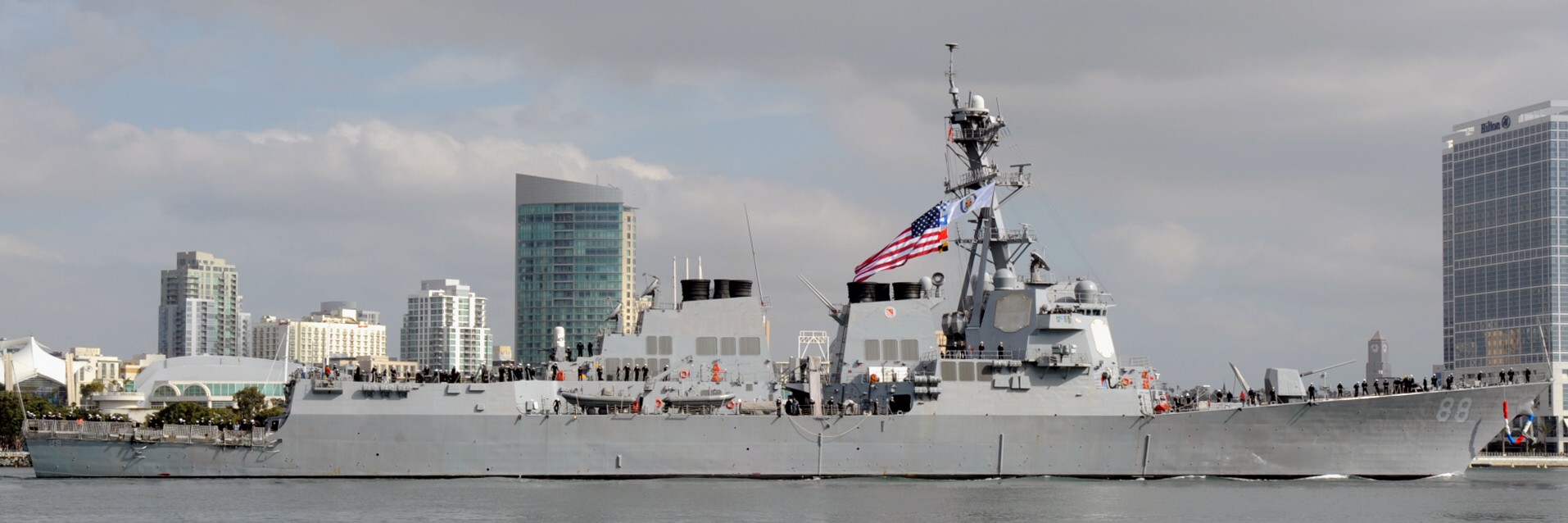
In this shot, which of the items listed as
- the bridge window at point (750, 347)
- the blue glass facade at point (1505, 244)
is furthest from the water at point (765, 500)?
the blue glass facade at point (1505, 244)

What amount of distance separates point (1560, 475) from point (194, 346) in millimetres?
128845

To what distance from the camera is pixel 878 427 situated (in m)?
36.3

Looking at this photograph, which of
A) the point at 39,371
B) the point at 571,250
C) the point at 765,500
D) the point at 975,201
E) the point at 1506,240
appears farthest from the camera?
the point at 1506,240

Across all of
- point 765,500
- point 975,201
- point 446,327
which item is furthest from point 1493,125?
point 765,500

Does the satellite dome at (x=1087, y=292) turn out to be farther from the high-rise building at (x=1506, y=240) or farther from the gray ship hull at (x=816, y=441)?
the high-rise building at (x=1506, y=240)

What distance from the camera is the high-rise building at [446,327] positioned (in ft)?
522

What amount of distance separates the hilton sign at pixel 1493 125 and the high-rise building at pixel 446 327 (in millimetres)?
94810

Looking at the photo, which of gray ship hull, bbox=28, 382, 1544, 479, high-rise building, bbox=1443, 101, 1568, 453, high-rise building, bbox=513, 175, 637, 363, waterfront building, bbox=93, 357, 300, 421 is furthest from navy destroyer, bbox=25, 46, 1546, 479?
high-rise building, bbox=1443, 101, 1568, 453

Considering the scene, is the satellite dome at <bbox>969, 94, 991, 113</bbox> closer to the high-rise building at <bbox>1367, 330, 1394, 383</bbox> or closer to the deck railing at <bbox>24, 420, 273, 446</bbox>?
the deck railing at <bbox>24, 420, 273, 446</bbox>

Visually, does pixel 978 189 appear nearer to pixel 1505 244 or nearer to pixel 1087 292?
pixel 1087 292

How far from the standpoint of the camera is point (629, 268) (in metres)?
111

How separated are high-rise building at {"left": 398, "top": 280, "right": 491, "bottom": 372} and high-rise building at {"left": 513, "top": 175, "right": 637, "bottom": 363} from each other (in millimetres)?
49196

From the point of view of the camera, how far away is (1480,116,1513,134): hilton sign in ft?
427

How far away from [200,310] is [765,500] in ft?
444
